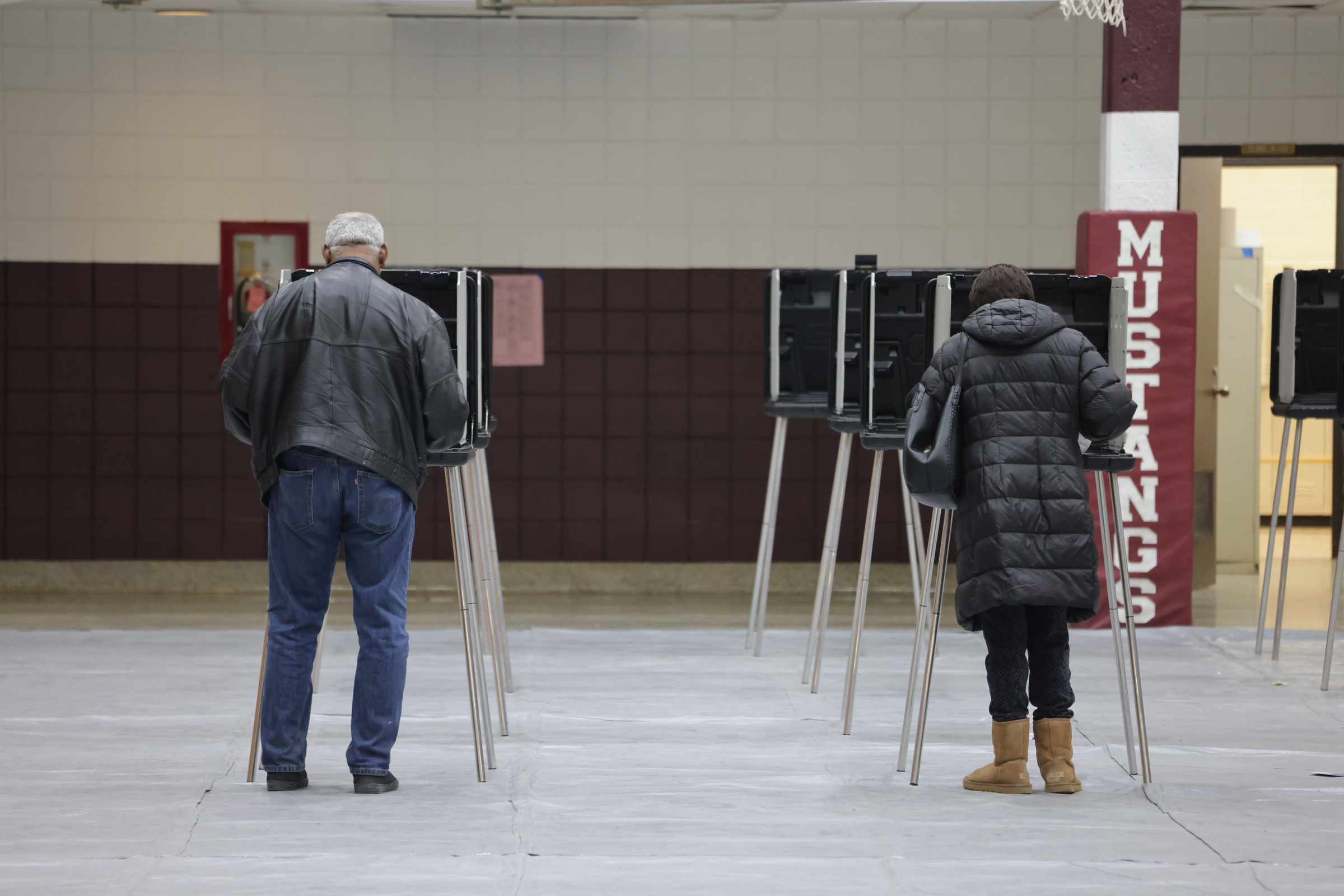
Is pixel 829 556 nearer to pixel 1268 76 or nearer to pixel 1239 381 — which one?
pixel 1239 381

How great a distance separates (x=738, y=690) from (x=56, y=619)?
3289 millimetres

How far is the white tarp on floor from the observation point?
3.20 m

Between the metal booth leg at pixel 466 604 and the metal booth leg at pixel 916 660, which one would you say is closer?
the metal booth leg at pixel 466 604

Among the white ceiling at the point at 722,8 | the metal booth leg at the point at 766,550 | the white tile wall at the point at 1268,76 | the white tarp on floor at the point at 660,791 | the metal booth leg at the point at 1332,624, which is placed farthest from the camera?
the white tile wall at the point at 1268,76

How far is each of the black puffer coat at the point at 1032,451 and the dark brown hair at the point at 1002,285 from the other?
8 cm

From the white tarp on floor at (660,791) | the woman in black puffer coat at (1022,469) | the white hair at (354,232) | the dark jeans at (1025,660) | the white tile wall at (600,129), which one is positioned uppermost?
the white tile wall at (600,129)

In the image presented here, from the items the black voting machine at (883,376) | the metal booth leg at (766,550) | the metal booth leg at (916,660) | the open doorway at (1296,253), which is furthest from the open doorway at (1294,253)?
the metal booth leg at (916,660)

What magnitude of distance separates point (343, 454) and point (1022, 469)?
1.61 metres

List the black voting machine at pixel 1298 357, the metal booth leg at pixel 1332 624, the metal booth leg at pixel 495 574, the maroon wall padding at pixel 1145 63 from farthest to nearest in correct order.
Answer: the maroon wall padding at pixel 1145 63 < the black voting machine at pixel 1298 357 < the metal booth leg at pixel 1332 624 < the metal booth leg at pixel 495 574

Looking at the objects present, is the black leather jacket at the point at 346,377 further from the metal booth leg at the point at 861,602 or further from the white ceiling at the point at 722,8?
the white ceiling at the point at 722,8

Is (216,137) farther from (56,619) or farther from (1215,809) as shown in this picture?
(1215,809)

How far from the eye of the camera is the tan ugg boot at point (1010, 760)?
12.6 feet

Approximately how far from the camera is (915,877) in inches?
125

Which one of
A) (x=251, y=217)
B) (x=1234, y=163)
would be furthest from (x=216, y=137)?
(x=1234, y=163)
